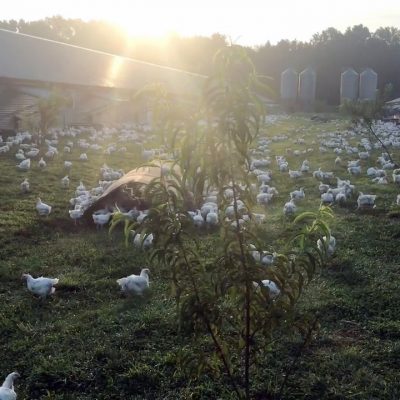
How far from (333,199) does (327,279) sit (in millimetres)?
4889

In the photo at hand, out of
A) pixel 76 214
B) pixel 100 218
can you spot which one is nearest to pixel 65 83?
pixel 76 214

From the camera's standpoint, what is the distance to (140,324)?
20.9 feet

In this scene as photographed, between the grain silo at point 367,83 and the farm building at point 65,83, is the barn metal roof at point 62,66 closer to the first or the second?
the farm building at point 65,83

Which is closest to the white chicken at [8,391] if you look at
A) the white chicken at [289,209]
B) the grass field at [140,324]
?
the grass field at [140,324]

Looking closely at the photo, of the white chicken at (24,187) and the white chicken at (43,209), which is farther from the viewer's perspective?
the white chicken at (24,187)

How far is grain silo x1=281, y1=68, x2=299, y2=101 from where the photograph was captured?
60438 mm

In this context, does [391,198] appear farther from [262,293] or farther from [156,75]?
[156,75]

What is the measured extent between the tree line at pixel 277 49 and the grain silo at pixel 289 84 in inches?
60.1

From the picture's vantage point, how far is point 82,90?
33344mm

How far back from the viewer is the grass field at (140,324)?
5.16m

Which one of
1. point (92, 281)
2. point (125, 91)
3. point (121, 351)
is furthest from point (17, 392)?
point (125, 91)

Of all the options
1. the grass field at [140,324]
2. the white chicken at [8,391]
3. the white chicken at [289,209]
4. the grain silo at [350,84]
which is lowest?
the grass field at [140,324]

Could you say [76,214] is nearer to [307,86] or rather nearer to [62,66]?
[62,66]

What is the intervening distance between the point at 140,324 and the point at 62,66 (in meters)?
31.7
